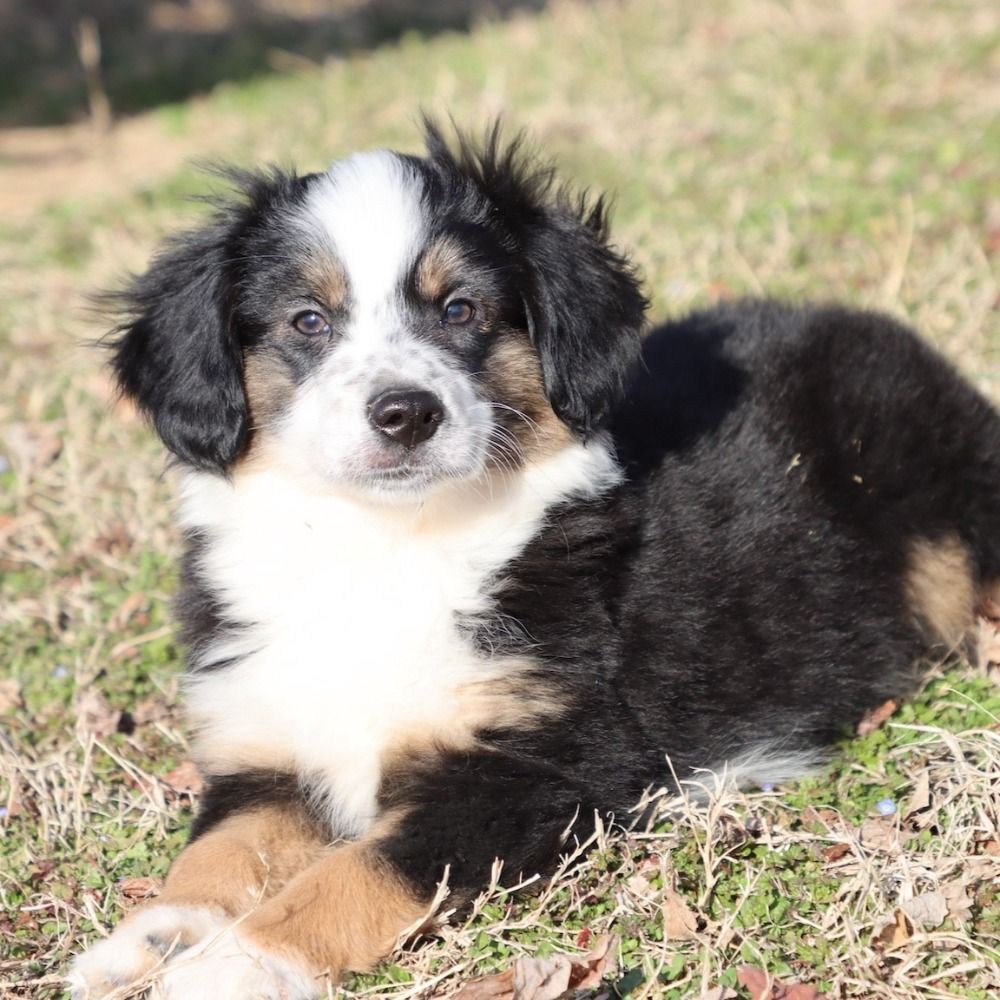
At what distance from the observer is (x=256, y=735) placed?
3.32 m

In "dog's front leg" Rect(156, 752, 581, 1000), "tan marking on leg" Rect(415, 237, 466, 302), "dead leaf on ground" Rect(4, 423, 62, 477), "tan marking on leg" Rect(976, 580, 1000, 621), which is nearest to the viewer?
"dog's front leg" Rect(156, 752, 581, 1000)

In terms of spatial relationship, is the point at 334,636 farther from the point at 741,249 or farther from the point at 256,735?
the point at 741,249

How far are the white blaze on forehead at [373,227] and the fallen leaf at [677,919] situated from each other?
147cm

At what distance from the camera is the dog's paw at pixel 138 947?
2.87m

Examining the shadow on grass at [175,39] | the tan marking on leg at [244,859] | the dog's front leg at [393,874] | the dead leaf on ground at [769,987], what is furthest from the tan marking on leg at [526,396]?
the shadow on grass at [175,39]

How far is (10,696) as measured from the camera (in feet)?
13.6

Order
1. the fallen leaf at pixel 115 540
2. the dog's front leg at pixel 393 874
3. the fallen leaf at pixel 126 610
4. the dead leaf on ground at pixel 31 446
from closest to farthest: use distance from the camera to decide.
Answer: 1. the dog's front leg at pixel 393 874
2. the fallen leaf at pixel 126 610
3. the fallen leaf at pixel 115 540
4. the dead leaf on ground at pixel 31 446

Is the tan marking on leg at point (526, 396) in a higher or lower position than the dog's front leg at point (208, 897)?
higher

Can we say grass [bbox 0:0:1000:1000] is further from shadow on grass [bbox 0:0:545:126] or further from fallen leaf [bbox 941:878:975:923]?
shadow on grass [bbox 0:0:545:126]

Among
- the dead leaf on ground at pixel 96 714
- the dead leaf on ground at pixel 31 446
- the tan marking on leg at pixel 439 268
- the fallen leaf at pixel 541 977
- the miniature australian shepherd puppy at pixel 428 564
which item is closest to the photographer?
the fallen leaf at pixel 541 977

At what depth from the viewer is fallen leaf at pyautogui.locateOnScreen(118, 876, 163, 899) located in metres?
3.31

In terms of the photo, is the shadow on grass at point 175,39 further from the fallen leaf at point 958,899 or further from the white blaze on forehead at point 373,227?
the fallen leaf at point 958,899

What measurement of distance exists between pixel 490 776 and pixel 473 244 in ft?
4.06

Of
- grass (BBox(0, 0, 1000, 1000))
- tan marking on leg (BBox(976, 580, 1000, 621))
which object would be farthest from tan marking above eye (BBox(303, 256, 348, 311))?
tan marking on leg (BBox(976, 580, 1000, 621))
